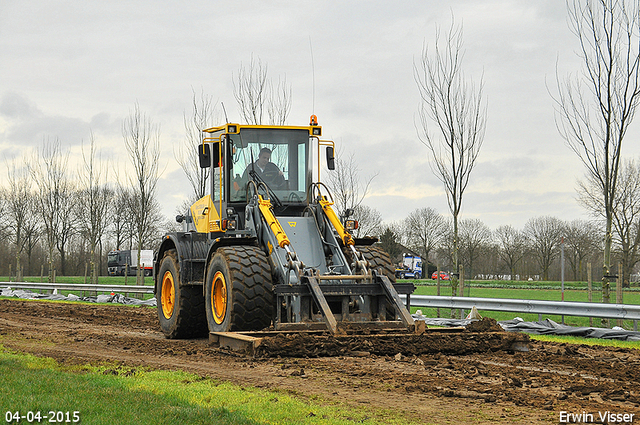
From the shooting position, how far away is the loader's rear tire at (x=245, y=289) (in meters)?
9.32

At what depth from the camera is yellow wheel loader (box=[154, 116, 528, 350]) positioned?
9305 mm

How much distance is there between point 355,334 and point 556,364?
2.52 meters

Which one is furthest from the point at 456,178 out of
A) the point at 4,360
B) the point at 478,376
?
the point at 4,360

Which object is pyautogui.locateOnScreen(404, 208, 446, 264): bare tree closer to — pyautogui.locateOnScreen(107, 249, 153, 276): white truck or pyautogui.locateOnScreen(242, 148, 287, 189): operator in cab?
pyautogui.locateOnScreen(107, 249, 153, 276): white truck

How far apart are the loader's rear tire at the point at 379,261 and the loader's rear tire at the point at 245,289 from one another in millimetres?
1686

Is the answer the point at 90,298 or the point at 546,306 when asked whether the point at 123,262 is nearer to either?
the point at 90,298

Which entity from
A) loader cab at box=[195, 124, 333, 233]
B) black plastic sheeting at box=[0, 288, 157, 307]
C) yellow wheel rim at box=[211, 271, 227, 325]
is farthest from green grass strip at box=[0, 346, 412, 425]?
black plastic sheeting at box=[0, 288, 157, 307]

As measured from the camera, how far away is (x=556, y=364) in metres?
7.97

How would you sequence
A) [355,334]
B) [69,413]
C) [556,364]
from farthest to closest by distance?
[355,334], [556,364], [69,413]

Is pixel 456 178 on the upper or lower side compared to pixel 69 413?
upper

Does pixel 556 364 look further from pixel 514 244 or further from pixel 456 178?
pixel 514 244

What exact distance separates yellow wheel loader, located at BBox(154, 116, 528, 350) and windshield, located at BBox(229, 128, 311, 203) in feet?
0.06

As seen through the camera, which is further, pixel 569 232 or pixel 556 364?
pixel 569 232

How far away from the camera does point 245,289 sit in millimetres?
9320
